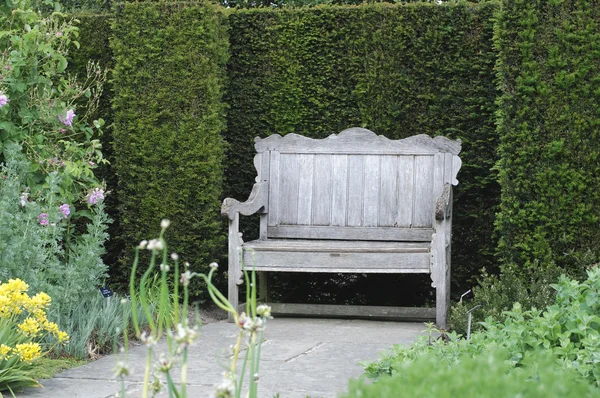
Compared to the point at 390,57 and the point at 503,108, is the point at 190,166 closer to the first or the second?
the point at 390,57

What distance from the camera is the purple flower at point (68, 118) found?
5.40m

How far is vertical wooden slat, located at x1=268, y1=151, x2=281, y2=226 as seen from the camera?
6039 millimetres

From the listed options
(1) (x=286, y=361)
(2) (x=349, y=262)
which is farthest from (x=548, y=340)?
(2) (x=349, y=262)

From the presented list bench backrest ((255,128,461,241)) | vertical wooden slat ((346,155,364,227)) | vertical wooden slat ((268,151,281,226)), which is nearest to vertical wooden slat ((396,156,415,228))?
bench backrest ((255,128,461,241))

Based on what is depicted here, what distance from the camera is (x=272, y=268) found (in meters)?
5.32

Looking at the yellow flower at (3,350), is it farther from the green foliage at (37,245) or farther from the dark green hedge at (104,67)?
the dark green hedge at (104,67)

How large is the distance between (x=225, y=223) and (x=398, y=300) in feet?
4.95

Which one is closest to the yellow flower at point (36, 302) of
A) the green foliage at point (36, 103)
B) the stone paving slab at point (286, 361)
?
the stone paving slab at point (286, 361)

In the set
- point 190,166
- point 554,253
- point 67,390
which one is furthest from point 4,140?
point 554,253

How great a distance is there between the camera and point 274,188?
238 inches

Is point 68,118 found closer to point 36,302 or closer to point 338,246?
point 338,246

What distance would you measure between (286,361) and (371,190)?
221 cm

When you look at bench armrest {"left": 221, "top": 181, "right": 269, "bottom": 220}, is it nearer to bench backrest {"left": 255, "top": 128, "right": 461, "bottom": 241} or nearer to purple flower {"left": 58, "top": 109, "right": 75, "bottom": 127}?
bench backrest {"left": 255, "top": 128, "right": 461, "bottom": 241}

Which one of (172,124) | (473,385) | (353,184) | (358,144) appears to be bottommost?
(353,184)
